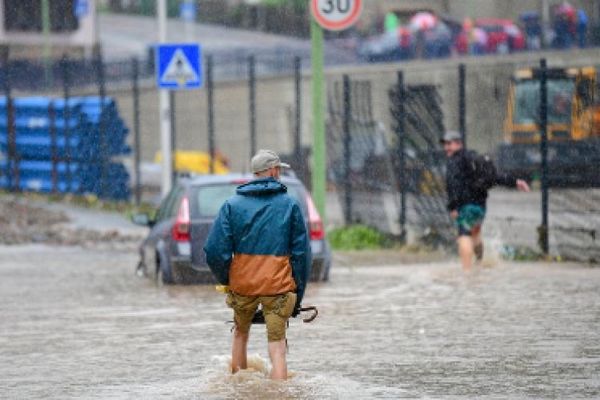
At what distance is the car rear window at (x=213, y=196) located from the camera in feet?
66.3

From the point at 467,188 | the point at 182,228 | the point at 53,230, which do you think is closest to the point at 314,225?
the point at 182,228

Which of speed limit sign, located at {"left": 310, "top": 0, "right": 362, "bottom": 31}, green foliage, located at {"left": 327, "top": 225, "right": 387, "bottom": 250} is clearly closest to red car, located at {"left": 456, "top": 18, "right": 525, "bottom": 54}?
green foliage, located at {"left": 327, "top": 225, "right": 387, "bottom": 250}

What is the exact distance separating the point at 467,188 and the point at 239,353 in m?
9.35

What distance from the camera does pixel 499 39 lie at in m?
63.5

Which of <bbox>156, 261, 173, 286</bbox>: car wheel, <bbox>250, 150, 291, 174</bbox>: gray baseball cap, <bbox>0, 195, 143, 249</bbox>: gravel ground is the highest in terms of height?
<bbox>250, 150, 291, 174</bbox>: gray baseball cap

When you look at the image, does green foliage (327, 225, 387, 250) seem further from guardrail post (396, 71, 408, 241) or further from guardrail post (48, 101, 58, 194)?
guardrail post (48, 101, 58, 194)

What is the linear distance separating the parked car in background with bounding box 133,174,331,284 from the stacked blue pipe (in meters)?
16.1

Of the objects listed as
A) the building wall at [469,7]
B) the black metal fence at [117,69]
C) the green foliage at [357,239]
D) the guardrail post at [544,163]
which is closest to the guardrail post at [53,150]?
the black metal fence at [117,69]

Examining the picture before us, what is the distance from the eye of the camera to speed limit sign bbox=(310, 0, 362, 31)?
74.6 feet

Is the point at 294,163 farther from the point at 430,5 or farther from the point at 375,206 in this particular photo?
the point at 430,5

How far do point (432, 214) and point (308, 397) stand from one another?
14395 millimetres

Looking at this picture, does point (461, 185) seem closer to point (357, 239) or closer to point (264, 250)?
point (357, 239)

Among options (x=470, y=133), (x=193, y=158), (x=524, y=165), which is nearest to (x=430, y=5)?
(x=193, y=158)

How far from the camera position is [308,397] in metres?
11.7
